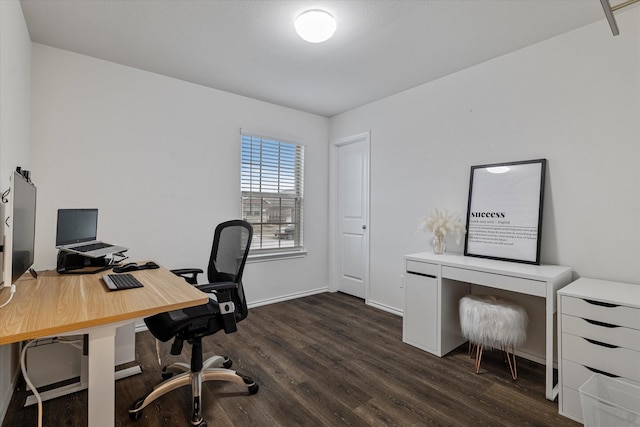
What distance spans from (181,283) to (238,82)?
92.4 inches

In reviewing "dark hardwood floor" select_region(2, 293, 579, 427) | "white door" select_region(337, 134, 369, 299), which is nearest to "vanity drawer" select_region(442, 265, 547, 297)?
"dark hardwood floor" select_region(2, 293, 579, 427)

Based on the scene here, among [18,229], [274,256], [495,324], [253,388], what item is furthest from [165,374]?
[495,324]

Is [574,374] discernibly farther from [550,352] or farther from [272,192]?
[272,192]

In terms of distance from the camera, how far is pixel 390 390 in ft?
6.70

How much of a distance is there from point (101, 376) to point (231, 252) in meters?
1.07

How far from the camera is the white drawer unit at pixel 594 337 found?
1.63 m

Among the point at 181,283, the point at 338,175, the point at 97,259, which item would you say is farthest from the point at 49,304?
the point at 338,175

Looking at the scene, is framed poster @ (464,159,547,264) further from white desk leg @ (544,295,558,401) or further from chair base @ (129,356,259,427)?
chair base @ (129,356,259,427)

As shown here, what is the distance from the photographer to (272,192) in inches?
155

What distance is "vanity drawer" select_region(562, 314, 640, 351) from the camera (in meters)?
1.62

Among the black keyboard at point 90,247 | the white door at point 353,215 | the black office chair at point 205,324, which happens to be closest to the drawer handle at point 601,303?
the black office chair at point 205,324

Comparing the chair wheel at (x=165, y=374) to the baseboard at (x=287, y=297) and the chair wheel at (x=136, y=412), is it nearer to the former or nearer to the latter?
the chair wheel at (x=136, y=412)

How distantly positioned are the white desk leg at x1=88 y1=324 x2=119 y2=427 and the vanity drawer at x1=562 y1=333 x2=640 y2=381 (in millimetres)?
2375

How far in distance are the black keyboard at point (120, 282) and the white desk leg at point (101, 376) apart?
440 millimetres
